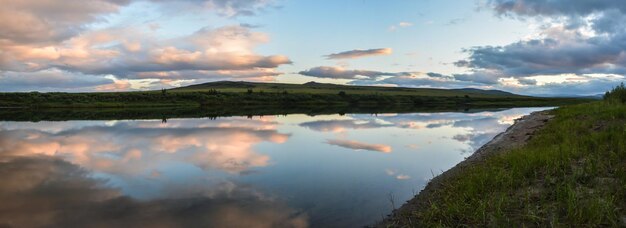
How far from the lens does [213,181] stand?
15.4 metres

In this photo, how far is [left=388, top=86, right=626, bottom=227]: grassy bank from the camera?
295 inches

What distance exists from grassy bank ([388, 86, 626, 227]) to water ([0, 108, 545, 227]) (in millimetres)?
2432

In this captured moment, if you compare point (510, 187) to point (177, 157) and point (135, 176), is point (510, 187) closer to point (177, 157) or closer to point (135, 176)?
point (135, 176)

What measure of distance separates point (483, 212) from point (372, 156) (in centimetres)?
1389

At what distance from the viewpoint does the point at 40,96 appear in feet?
298

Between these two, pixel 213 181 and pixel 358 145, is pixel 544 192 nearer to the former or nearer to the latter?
pixel 213 181

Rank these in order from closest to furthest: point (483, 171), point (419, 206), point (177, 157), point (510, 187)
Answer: point (510, 187) < point (419, 206) < point (483, 171) < point (177, 157)

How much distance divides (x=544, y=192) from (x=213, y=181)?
10.5 m

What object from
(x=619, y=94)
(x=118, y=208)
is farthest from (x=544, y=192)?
(x=619, y=94)

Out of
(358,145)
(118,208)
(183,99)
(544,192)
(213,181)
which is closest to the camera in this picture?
(544,192)

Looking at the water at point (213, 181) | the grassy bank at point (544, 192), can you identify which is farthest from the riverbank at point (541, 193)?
the water at point (213, 181)

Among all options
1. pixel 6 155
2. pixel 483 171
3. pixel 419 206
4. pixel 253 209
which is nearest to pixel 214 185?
pixel 253 209

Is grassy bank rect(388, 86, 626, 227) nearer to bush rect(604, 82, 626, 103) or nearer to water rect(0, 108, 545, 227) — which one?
water rect(0, 108, 545, 227)

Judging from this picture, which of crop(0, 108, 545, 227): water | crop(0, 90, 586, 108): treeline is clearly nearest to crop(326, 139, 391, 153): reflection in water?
crop(0, 108, 545, 227): water
